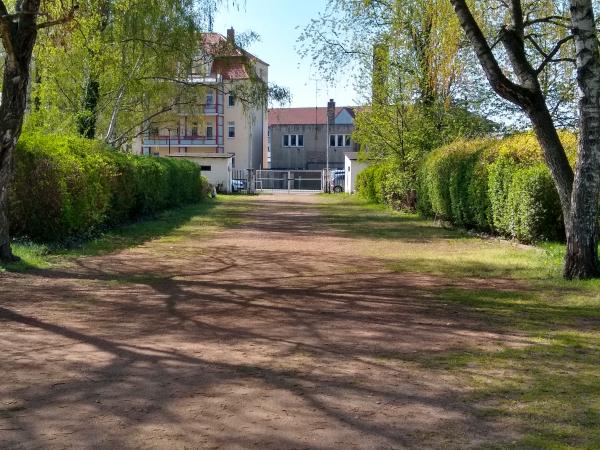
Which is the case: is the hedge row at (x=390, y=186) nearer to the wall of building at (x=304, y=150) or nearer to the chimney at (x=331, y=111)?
the chimney at (x=331, y=111)

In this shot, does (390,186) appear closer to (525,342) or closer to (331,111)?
(525,342)

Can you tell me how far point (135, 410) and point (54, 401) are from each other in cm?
62

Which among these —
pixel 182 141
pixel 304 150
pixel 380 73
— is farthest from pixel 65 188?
pixel 304 150

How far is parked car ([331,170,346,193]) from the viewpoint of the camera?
62625 millimetres

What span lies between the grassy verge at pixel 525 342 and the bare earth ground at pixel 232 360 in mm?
161

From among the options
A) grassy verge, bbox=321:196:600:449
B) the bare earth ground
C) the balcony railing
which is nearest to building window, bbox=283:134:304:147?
the balcony railing

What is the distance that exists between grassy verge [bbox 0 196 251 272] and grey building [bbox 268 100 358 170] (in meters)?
54.0

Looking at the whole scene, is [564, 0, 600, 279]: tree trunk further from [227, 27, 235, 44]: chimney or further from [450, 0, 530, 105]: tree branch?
[227, 27, 235, 44]: chimney

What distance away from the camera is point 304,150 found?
83.1 metres

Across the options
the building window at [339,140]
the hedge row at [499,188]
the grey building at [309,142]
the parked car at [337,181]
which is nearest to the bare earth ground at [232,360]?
the hedge row at [499,188]

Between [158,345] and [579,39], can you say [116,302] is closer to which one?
[158,345]

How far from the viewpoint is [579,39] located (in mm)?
9992

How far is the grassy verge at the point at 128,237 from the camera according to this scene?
39.8 feet

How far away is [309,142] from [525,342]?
253ft
